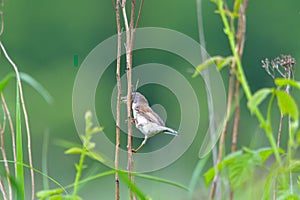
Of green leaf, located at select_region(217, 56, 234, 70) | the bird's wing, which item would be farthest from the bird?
green leaf, located at select_region(217, 56, 234, 70)

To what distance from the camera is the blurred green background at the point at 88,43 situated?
25.5 m

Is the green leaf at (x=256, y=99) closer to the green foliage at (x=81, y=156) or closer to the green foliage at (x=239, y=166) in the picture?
the green foliage at (x=239, y=166)

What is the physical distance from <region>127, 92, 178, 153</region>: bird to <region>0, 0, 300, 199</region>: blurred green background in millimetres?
19101

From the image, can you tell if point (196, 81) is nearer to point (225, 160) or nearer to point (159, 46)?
point (159, 46)

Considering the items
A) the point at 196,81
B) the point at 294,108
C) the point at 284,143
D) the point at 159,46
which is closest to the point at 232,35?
the point at 294,108

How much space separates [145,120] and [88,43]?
26620 mm

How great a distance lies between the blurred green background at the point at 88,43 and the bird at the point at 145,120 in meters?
19.1

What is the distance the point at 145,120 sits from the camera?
3.39m

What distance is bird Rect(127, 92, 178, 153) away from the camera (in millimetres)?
3342

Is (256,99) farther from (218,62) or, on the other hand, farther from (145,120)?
(145,120)

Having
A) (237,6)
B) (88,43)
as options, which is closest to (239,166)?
(237,6)

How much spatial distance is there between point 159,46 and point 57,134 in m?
5.19

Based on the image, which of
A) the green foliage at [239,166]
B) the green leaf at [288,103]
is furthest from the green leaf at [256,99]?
the green foliage at [239,166]

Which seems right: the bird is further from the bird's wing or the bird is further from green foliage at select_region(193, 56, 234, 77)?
green foliage at select_region(193, 56, 234, 77)
